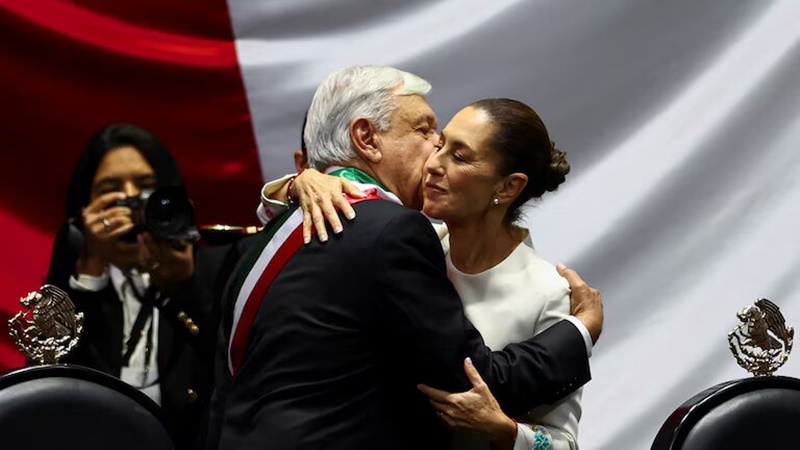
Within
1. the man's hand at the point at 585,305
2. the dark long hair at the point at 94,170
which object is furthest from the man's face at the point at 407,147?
the dark long hair at the point at 94,170

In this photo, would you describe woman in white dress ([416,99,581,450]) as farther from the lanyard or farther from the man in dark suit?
the lanyard

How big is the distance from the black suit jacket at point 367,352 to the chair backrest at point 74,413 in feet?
0.43

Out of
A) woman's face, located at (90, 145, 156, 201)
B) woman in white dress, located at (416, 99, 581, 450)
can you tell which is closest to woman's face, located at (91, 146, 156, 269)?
woman's face, located at (90, 145, 156, 201)

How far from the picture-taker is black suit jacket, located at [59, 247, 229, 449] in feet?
8.06

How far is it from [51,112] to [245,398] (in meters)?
1.34

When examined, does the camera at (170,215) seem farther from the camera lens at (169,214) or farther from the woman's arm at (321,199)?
the woman's arm at (321,199)

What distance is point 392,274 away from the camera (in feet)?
5.88

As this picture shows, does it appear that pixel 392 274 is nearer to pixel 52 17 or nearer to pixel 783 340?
pixel 783 340

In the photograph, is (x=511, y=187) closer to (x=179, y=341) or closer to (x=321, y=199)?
(x=321, y=199)

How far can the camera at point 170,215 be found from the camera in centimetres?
254

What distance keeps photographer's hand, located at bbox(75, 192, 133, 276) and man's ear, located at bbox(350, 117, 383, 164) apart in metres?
0.79

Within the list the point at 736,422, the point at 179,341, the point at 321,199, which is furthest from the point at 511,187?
the point at 179,341

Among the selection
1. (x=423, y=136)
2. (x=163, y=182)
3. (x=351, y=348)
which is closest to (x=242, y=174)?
(x=163, y=182)

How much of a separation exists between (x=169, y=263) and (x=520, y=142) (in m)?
0.85
